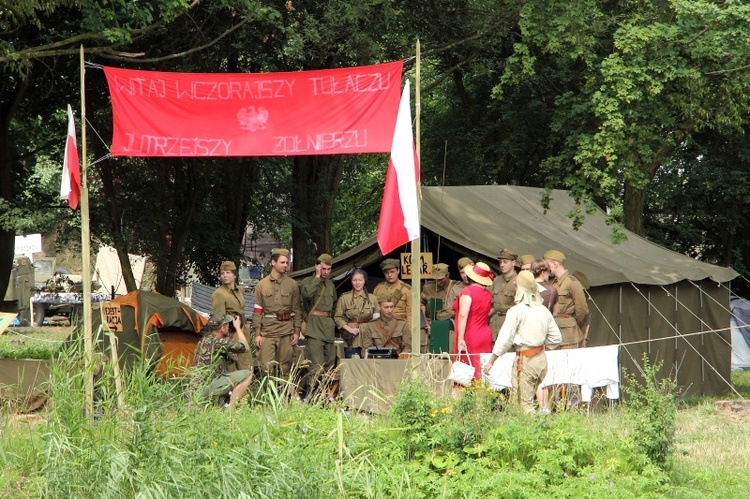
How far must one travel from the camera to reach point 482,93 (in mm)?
22094

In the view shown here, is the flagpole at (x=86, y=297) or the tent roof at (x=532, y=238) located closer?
the flagpole at (x=86, y=297)

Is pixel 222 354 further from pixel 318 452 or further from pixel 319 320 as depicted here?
pixel 318 452

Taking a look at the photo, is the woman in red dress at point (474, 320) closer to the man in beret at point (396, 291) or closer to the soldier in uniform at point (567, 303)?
the soldier in uniform at point (567, 303)

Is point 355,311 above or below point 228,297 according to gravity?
below

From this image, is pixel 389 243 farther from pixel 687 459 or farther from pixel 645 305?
pixel 645 305

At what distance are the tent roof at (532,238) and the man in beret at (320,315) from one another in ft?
3.10

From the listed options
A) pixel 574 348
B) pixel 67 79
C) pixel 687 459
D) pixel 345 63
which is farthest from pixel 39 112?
pixel 687 459

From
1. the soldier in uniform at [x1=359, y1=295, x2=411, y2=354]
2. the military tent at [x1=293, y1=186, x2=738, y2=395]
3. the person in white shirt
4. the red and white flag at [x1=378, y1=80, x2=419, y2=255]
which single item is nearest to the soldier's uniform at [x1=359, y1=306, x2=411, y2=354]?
the soldier in uniform at [x1=359, y1=295, x2=411, y2=354]

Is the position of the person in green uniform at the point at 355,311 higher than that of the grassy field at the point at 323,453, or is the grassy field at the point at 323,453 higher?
the person in green uniform at the point at 355,311

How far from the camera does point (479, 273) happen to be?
10016 millimetres

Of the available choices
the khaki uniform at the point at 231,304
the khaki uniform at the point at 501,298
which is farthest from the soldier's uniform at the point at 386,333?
the khaki uniform at the point at 231,304

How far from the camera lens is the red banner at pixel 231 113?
31.1ft

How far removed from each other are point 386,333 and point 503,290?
55.4 inches

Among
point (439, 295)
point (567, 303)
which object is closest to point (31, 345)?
point (439, 295)
